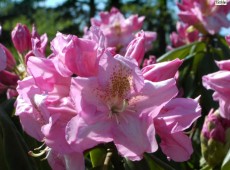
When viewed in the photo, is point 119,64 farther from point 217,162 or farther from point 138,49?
point 217,162

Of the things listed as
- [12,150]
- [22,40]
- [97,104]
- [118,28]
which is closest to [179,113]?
[97,104]

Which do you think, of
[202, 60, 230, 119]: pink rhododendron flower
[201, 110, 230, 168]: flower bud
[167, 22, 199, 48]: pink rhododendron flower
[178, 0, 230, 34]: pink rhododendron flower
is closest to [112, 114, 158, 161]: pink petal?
[202, 60, 230, 119]: pink rhododendron flower

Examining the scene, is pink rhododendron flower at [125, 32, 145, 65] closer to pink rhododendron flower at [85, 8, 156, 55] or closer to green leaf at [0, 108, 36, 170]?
green leaf at [0, 108, 36, 170]

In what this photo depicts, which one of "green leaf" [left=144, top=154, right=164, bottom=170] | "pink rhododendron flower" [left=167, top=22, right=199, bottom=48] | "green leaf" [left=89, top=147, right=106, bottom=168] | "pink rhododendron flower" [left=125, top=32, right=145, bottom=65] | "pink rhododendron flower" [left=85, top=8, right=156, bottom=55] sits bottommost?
"pink rhododendron flower" [left=167, top=22, right=199, bottom=48]

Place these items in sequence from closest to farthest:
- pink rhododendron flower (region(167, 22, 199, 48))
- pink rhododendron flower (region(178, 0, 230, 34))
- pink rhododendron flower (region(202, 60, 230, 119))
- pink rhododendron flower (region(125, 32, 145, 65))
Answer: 1. pink rhododendron flower (region(125, 32, 145, 65))
2. pink rhododendron flower (region(202, 60, 230, 119))
3. pink rhododendron flower (region(178, 0, 230, 34))
4. pink rhododendron flower (region(167, 22, 199, 48))

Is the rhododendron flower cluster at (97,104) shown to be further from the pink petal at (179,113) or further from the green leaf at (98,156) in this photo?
the green leaf at (98,156)

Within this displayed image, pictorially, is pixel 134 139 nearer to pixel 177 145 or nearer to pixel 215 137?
pixel 177 145
